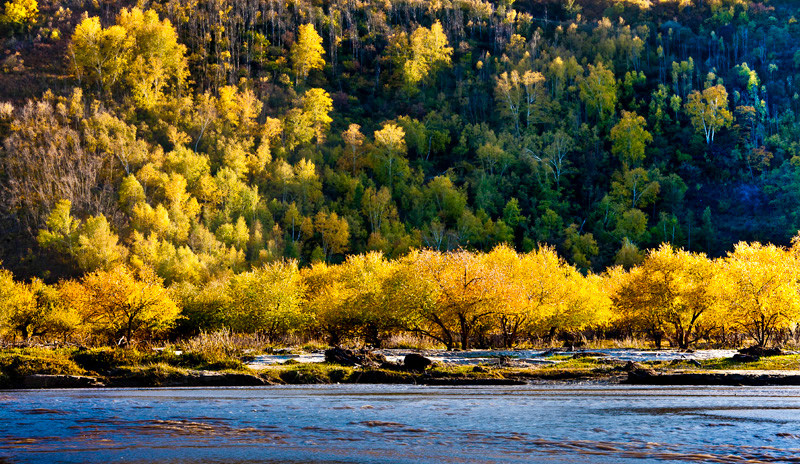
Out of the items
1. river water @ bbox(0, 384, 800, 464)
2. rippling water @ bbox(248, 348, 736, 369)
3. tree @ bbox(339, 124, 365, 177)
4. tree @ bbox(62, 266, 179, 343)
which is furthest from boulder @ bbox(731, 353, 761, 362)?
tree @ bbox(339, 124, 365, 177)

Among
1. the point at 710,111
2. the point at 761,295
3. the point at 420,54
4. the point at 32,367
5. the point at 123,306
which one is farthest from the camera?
the point at 420,54

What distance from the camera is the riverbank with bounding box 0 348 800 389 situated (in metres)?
27.4

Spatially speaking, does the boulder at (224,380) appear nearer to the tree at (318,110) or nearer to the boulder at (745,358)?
the boulder at (745,358)

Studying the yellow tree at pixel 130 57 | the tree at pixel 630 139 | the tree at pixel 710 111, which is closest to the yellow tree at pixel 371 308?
the tree at pixel 630 139

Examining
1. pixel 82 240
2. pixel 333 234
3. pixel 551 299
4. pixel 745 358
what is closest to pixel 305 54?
pixel 333 234

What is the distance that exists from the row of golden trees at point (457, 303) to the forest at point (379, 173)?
0.27m

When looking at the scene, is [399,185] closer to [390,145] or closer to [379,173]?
[379,173]

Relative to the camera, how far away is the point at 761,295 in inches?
1925

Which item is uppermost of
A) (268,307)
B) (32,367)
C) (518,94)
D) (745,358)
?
(518,94)

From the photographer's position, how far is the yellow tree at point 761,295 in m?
48.4

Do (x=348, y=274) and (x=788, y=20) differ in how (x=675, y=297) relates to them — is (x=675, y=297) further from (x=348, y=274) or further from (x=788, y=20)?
(x=788, y=20)

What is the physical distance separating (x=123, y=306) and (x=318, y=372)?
103ft

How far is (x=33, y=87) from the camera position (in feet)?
516

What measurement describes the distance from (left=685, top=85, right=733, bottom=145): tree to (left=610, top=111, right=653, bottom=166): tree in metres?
10.8
